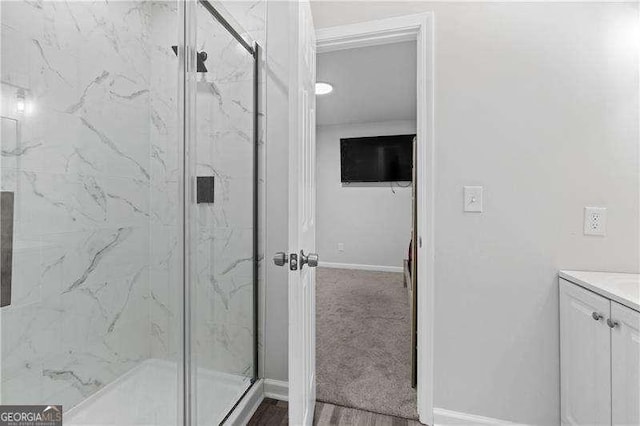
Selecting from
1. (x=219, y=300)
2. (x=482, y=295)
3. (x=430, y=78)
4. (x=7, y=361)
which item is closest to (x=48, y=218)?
(x=7, y=361)

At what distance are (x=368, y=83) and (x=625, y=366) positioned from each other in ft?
10.7

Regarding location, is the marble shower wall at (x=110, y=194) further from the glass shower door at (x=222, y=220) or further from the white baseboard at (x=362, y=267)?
the white baseboard at (x=362, y=267)

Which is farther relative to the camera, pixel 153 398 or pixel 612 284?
pixel 153 398

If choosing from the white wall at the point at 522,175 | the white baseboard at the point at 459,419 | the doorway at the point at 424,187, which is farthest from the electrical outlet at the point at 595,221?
the white baseboard at the point at 459,419

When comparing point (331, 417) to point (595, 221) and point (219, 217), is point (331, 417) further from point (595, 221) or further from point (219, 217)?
point (595, 221)

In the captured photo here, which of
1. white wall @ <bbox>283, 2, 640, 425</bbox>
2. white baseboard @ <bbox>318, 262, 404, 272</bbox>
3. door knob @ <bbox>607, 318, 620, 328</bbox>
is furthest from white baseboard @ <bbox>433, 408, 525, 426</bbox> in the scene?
white baseboard @ <bbox>318, 262, 404, 272</bbox>

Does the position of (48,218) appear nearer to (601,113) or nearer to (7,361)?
(7,361)

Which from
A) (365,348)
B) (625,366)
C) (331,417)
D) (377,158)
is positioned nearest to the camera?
(625,366)

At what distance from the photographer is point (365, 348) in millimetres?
2355

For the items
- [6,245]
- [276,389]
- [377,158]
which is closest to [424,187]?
[276,389]

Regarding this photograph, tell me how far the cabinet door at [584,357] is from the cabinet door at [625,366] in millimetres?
29

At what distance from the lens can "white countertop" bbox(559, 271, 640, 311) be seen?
102cm

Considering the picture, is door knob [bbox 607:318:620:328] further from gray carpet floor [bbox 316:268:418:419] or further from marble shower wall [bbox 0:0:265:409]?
marble shower wall [bbox 0:0:265:409]

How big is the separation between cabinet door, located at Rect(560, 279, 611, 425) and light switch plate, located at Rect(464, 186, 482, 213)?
50 cm
